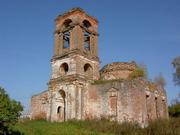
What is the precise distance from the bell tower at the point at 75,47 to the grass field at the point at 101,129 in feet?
13.0

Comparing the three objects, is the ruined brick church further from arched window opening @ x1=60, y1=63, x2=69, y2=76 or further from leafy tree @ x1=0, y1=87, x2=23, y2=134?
leafy tree @ x1=0, y1=87, x2=23, y2=134

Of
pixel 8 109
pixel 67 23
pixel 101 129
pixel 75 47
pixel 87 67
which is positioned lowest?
pixel 101 129

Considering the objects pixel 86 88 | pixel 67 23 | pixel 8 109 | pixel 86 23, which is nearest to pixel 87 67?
pixel 86 88

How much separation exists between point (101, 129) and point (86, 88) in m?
4.52

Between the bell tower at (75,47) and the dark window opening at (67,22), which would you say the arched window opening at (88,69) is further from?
the dark window opening at (67,22)

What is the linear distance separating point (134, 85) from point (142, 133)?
417 centimetres

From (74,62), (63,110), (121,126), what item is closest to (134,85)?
(121,126)

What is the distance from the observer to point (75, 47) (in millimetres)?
21141

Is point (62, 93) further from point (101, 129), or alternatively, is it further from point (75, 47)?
point (101, 129)

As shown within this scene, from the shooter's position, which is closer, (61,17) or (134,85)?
(134,85)

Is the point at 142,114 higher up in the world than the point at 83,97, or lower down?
lower down

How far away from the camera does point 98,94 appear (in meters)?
20.6

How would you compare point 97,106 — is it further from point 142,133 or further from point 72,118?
point 142,133

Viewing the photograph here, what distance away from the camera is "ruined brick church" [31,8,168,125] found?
19.4 m
